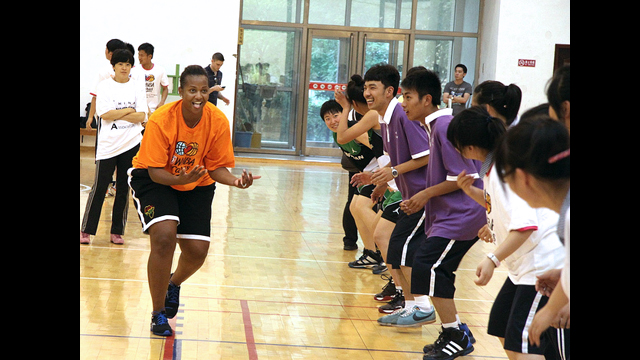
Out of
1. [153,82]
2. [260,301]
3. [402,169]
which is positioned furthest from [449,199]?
[153,82]

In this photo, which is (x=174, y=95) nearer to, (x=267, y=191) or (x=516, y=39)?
(x=267, y=191)

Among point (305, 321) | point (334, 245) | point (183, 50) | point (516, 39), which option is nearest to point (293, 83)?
point (183, 50)

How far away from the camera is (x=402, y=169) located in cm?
369

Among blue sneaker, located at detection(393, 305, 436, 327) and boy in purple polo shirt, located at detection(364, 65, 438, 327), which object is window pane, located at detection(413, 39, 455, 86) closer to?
boy in purple polo shirt, located at detection(364, 65, 438, 327)

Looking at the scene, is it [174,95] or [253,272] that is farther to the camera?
[174,95]

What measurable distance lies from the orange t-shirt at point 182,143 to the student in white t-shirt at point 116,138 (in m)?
2.01

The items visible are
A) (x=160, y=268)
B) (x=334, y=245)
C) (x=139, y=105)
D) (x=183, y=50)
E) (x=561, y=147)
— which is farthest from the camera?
(x=183, y=50)

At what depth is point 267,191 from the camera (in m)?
9.02

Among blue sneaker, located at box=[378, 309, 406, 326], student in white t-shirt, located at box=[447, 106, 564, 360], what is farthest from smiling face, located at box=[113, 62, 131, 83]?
student in white t-shirt, located at box=[447, 106, 564, 360]

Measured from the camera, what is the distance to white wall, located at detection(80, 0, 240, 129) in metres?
12.2

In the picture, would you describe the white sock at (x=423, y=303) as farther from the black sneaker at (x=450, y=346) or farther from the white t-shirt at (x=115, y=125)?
the white t-shirt at (x=115, y=125)

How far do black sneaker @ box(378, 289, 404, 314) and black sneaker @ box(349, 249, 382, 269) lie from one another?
106 centimetres
